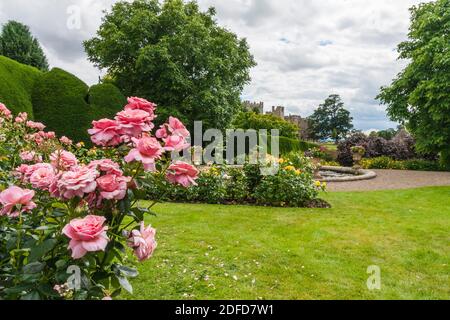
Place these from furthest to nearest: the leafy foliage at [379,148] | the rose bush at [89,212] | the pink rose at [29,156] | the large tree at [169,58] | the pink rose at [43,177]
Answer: the leafy foliage at [379,148] < the large tree at [169,58] < the pink rose at [29,156] < the pink rose at [43,177] < the rose bush at [89,212]

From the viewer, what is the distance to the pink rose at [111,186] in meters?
1.48

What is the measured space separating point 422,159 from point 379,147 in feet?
7.37

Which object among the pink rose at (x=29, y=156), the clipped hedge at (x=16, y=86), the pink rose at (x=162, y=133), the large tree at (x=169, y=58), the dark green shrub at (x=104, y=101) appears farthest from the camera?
the large tree at (x=169, y=58)

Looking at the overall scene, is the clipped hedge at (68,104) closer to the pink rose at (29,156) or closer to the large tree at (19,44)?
the pink rose at (29,156)

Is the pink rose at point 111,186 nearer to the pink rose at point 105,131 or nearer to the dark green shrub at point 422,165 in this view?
the pink rose at point 105,131

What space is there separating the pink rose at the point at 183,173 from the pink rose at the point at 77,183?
373mm

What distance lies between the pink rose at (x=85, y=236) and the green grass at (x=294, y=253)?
2023mm

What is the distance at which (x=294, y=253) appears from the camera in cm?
441

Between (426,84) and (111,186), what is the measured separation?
16.5 m

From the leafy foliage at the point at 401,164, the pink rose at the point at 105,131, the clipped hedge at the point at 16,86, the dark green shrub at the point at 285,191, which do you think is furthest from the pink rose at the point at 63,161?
the leafy foliage at the point at 401,164

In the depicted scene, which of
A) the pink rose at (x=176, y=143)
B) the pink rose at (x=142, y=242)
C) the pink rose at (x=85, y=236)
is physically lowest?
the pink rose at (x=142, y=242)

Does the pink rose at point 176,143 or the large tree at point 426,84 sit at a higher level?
the large tree at point 426,84

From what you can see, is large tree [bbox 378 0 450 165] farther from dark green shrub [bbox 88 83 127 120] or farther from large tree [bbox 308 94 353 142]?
large tree [bbox 308 94 353 142]

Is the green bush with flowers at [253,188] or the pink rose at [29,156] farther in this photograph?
the green bush with flowers at [253,188]
